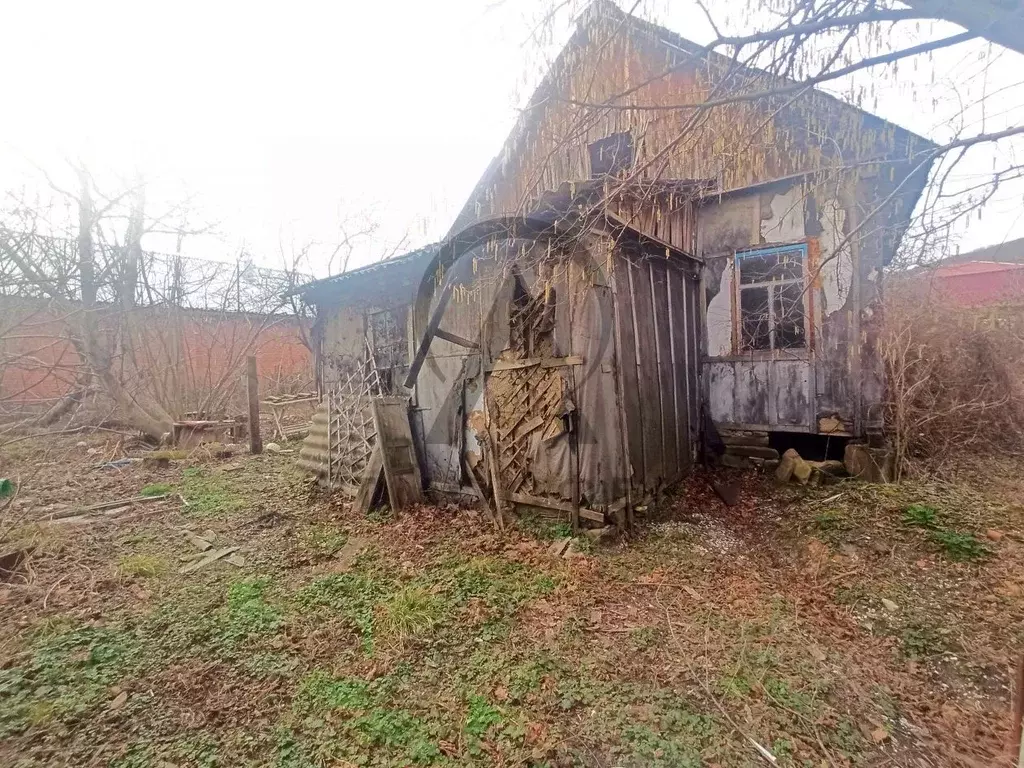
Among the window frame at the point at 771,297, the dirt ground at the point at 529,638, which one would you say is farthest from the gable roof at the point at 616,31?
the dirt ground at the point at 529,638

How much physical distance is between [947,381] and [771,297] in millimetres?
3389

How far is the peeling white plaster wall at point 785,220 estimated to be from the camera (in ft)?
24.0

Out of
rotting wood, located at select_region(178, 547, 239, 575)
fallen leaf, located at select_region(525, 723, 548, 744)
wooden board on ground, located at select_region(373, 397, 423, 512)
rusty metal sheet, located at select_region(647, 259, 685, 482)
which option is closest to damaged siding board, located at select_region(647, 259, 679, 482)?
rusty metal sheet, located at select_region(647, 259, 685, 482)

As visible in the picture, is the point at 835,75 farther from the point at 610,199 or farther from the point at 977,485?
the point at 977,485

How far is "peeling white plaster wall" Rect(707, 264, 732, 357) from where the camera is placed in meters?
8.02

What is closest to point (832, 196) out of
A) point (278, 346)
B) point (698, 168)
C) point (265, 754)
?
point (698, 168)

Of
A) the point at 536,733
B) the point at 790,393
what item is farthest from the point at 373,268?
the point at 536,733

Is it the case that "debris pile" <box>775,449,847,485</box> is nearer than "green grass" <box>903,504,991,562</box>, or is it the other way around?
"green grass" <box>903,504,991,562</box>

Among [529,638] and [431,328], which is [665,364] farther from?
[529,638]

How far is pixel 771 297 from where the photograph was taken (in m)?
7.69

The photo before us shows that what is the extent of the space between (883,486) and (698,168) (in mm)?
4810

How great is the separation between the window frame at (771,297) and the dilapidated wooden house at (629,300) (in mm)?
23

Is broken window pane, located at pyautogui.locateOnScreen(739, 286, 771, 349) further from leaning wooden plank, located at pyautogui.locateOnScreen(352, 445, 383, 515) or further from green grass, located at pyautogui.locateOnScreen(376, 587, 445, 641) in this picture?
green grass, located at pyautogui.locateOnScreen(376, 587, 445, 641)

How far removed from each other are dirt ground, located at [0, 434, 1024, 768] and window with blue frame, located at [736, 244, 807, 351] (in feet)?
8.08
